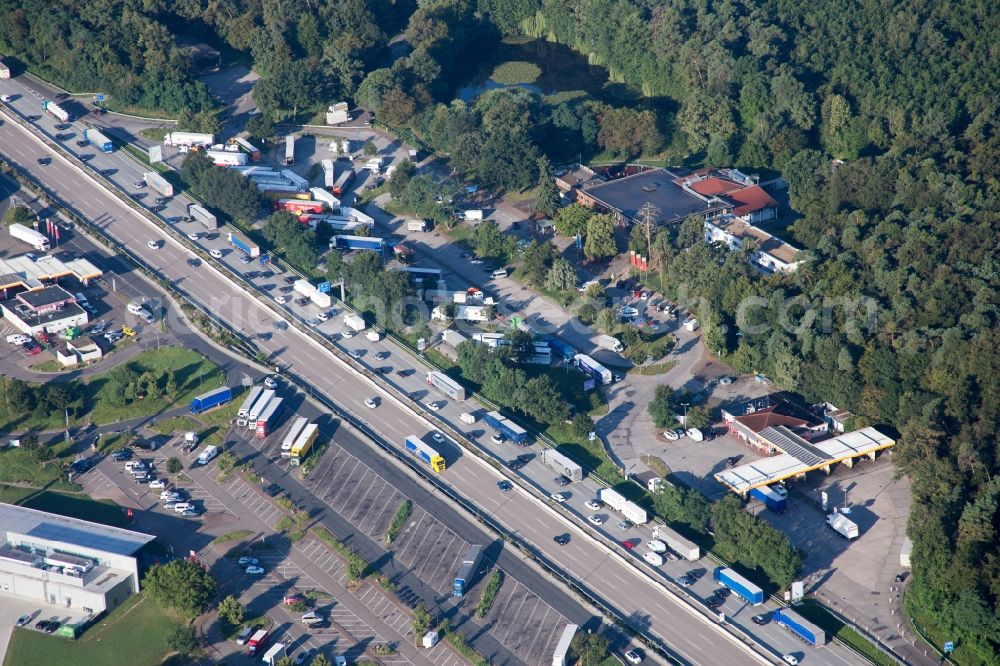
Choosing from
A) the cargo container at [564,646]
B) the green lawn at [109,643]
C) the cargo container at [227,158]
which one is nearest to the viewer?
the cargo container at [564,646]

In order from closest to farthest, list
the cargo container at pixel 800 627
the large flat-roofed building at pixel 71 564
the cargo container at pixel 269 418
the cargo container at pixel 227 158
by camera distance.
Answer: the cargo container at pixel 800 627 < the large flat-roofed building at pixel 71 564 < the cargo container at pixel 269 418 < the cargo container at pixel 227 158

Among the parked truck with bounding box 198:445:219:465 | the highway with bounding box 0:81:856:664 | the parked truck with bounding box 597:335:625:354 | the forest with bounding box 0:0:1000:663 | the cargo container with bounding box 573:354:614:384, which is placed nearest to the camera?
the highway with bounding box 0:81:856:664

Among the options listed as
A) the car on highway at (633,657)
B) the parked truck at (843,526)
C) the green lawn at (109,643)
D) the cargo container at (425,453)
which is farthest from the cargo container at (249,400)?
the parked truck at (843,526)

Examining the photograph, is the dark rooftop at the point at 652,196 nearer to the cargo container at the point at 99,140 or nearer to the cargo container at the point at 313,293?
the cargo container at the point at 313,293

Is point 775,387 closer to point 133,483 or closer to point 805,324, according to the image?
point 805,324

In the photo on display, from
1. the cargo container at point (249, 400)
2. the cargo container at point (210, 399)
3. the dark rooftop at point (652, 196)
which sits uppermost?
the dark rooftop at point (652, 196)

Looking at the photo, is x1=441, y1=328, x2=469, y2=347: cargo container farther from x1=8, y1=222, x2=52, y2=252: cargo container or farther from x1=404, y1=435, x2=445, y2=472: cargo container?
x1=8, y1=222, x2=52, y2=252: cargo container

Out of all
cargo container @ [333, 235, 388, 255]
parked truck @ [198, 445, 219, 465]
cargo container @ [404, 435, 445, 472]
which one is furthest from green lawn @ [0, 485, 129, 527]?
cargo container @ [333, 235, 388, 255]

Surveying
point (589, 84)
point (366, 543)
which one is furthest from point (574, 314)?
point (589, 84)
